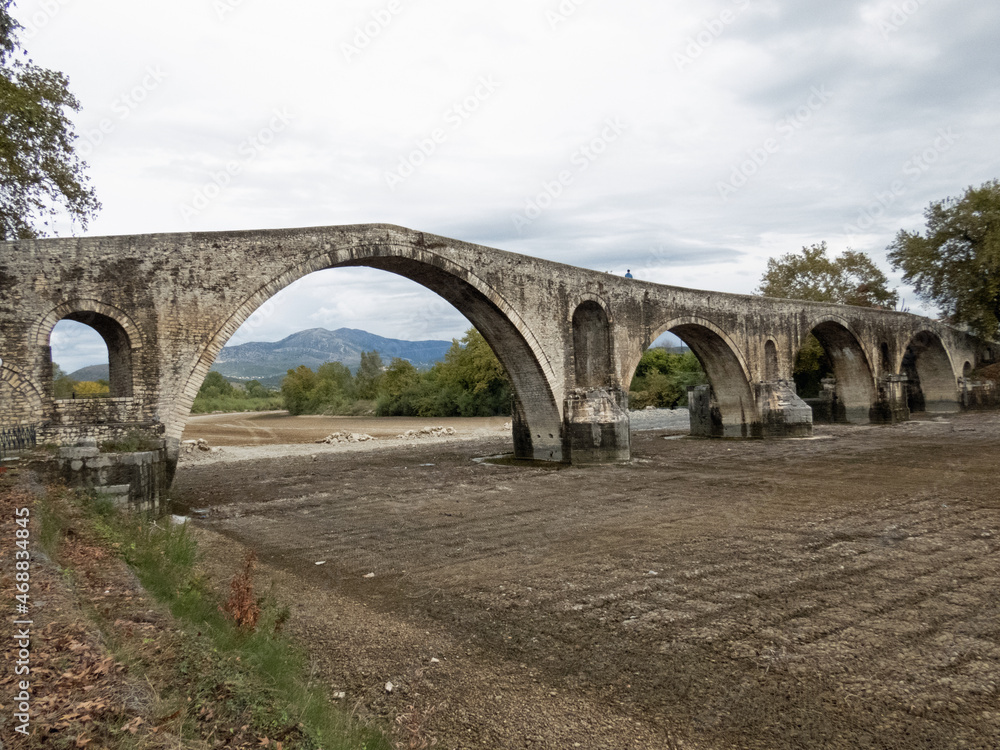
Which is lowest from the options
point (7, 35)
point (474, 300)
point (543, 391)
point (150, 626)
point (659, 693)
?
point (659, 693)

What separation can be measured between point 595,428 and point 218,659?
42.3ft

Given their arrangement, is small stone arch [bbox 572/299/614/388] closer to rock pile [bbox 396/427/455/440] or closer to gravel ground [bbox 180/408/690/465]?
gravel ground [bbox 180/408/690/465]

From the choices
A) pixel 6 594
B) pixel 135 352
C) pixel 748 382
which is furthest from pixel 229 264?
pixel 748 382

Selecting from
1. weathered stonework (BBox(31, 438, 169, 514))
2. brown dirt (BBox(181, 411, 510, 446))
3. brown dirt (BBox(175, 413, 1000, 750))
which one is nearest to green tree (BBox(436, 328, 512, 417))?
brown dirt (BBox(181, 411, 510, 446))

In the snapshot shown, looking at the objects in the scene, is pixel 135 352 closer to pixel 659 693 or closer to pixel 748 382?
pixel 659 693

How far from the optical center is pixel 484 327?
15.7 metres

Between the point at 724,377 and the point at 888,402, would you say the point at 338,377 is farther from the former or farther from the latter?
the point at 888,402

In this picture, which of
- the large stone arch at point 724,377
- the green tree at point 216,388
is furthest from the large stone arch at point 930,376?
the green tree at point 216,388

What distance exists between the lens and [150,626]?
3.65 metres

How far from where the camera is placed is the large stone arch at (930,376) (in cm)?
3156

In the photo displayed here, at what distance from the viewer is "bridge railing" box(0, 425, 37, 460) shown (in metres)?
9.08

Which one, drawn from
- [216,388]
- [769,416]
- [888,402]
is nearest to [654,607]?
[769,416]

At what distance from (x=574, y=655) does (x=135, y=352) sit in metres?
8.66

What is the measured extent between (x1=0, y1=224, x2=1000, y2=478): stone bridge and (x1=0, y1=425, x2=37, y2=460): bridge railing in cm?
14
